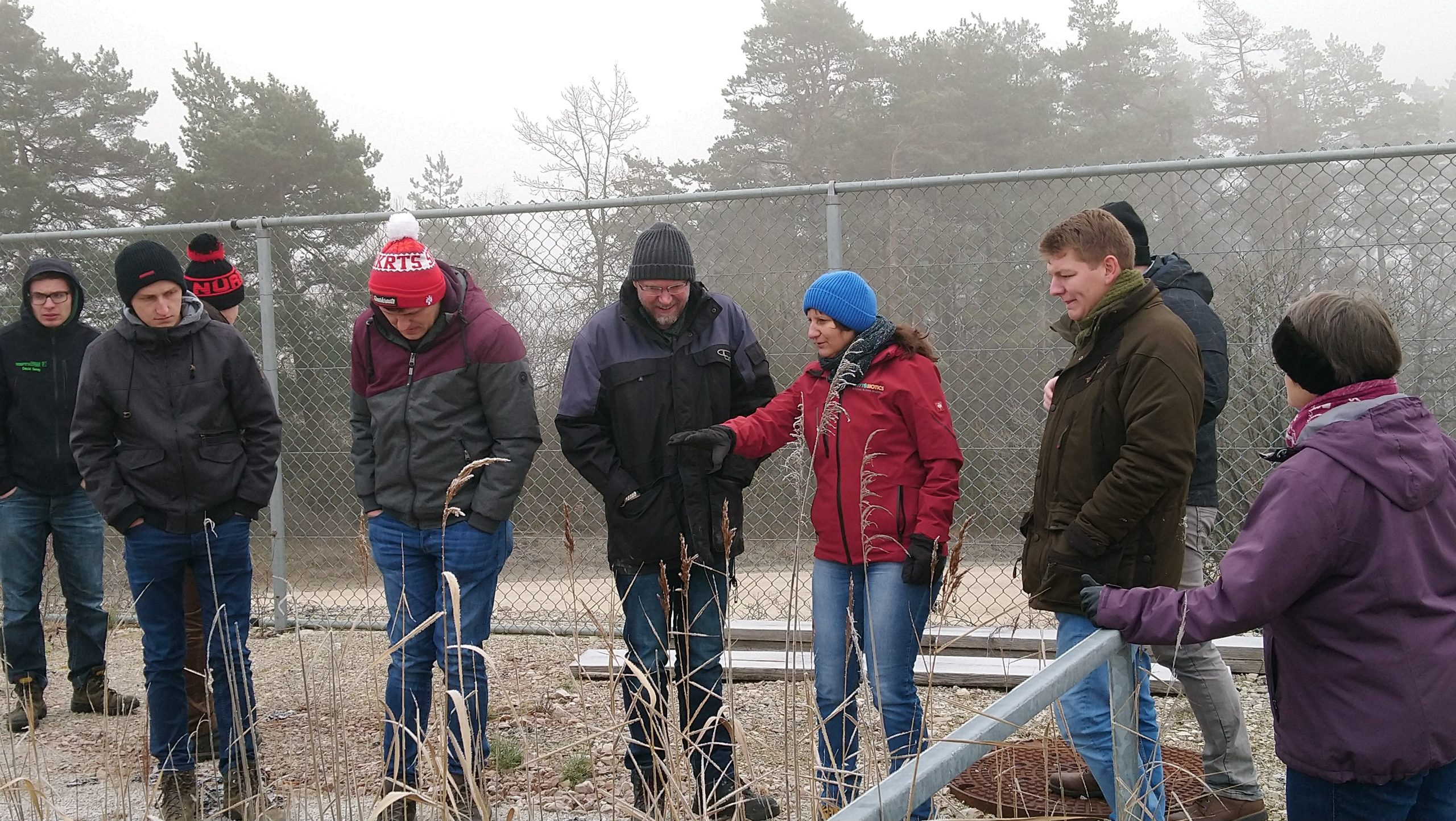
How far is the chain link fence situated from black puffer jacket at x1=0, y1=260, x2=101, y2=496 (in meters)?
1.22

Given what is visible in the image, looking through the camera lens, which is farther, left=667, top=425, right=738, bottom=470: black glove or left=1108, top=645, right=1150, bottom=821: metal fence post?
left=667, top=425, right=738, bottom=470: black glove

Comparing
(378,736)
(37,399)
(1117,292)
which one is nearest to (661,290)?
(1117,292)

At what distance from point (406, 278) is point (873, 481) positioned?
5.49ft

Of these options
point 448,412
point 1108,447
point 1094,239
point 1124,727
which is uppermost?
point 1094,239

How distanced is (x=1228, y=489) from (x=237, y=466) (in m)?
4.45

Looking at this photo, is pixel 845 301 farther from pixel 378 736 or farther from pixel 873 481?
pixel 378 736

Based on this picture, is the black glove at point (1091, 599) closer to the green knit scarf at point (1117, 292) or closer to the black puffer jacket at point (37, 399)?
the green knit scarf at point (1117, 292)

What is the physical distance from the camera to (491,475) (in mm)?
3775

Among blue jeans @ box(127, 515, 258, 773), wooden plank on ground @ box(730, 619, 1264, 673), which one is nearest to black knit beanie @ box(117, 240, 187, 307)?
blue jeans @ box(127, 515, 258, 773)

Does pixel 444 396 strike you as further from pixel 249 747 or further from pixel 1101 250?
pixel 1101 250

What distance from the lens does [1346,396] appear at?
2.18 m

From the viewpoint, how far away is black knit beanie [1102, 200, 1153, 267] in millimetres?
3578

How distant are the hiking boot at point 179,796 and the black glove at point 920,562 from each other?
2387mm

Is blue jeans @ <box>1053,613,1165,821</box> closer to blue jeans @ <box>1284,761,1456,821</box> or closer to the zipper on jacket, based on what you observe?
blue jeans @ <box>1284,761,1456,821</box>
